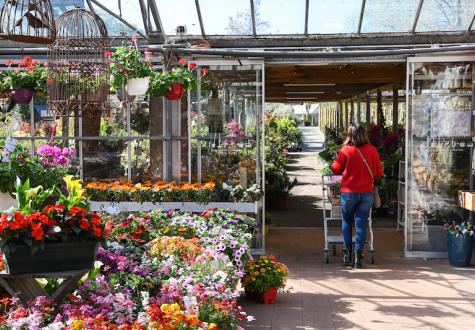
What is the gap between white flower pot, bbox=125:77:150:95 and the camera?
7.39 metres

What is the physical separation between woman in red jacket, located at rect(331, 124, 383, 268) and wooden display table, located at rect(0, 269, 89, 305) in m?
4.60

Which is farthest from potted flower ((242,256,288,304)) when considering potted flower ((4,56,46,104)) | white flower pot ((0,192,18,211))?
potted flower ((4,56,46,104))

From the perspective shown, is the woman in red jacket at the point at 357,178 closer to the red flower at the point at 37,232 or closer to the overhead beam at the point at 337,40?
the overhead beam at the point at 337,40

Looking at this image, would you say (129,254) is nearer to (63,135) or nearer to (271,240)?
(63,135)

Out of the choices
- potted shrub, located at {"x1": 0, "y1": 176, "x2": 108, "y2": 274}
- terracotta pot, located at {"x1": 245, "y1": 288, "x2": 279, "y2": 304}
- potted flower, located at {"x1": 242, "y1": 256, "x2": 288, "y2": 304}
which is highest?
potted shrub, located at {"x1": 0, "y1": 176, "x2": 108, "y2": 274}

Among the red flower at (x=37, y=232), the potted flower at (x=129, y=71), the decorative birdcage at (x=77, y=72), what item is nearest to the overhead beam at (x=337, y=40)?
the potted flower at (x=129, y=71)

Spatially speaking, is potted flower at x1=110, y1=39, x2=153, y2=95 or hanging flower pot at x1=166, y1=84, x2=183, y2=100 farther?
hanging flower pot at x1=166, y1=84, x2=183, y2=100

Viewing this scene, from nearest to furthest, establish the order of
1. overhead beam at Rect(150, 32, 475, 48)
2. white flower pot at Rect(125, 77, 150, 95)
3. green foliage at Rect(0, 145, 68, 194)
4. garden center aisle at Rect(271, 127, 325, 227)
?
green foliage at Rect(0, 145, 68, 194) → white flower pot at Rect(125, 77, 150, 95) → overhead beam at Rect(150, 32, 475, 48) → garden center aisle at Rect(271, 127, 325, 227)

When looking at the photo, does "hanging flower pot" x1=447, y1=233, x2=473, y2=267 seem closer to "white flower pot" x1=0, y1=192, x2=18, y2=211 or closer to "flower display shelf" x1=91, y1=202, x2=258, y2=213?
"flower display shelf" x1=91, y1=202, x2=258, y2=213

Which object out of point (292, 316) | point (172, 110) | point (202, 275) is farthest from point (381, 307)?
point (172, 110)

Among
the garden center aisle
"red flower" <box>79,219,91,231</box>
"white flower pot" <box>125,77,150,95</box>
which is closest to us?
"red flower" <box>79,219,91,231</box>

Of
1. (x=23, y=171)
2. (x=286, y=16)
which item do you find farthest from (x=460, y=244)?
(x=23, y=171)

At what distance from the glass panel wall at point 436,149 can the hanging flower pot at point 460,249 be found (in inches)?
21.9

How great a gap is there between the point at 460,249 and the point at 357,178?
4.74ft
